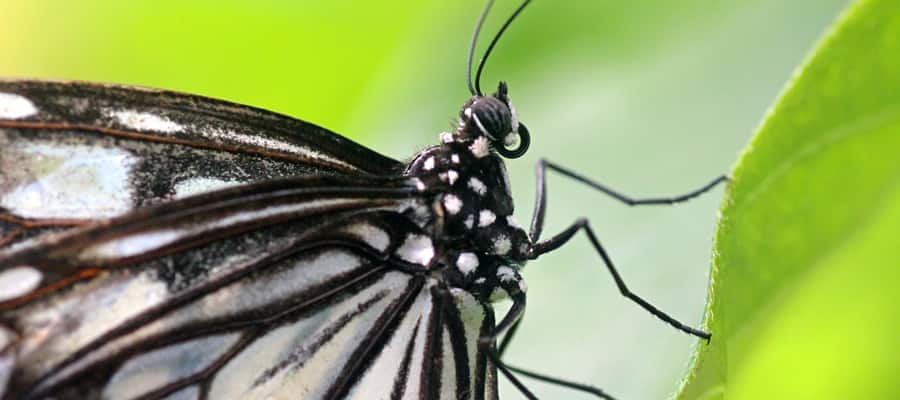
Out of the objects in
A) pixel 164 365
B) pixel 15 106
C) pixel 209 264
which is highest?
pixel 15 106

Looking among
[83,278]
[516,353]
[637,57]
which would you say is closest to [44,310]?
[83,278]

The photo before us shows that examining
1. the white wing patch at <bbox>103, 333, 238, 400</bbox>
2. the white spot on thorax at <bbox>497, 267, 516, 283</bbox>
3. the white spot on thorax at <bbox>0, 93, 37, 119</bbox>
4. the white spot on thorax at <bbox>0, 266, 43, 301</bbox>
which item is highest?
the white spot on thorax at <bbox>0, 93, 37, 119</bbox>

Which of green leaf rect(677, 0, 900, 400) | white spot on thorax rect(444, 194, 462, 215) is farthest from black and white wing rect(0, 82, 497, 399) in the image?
green leaf rect(677, 0, 900, 400)

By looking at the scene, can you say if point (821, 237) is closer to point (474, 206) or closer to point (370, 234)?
point (474, 206)

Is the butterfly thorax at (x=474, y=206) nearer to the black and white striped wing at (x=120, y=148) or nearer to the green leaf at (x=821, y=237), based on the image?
the black and white striped wing at (x=120, y=148)

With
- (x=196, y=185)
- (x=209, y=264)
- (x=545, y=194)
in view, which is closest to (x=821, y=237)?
(x=545, y=194)

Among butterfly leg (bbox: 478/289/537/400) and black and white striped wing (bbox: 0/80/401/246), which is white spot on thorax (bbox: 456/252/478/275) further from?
black and white striped wing (bbox: 0/80/401/246)

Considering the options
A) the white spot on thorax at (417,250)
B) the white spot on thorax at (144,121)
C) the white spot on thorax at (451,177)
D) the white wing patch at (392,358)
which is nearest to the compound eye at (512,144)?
the white spot on thorax at (451,177)
